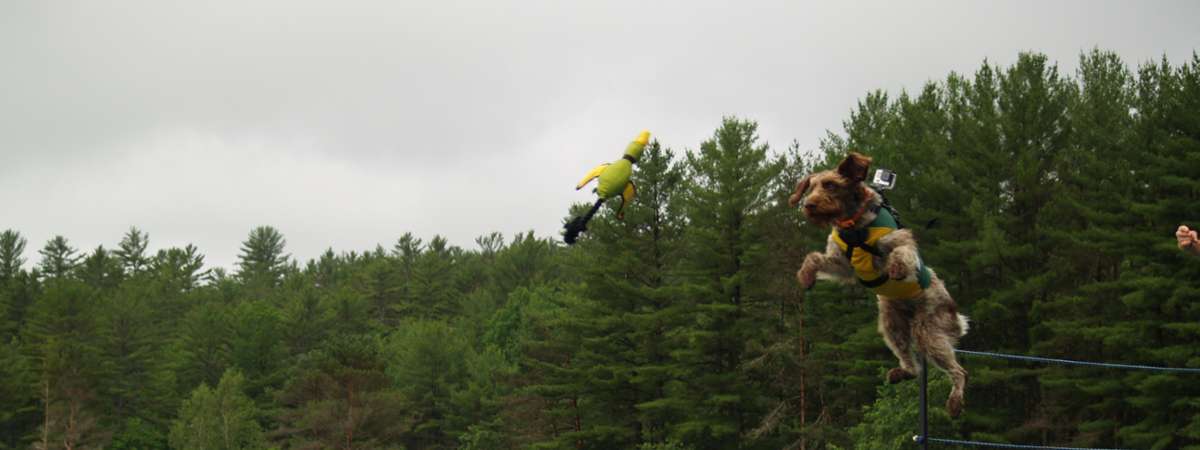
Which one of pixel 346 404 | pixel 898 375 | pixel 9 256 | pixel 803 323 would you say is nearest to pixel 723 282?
pixel 803 323

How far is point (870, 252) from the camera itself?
19.5 feet

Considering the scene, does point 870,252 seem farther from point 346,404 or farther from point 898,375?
point 346,404

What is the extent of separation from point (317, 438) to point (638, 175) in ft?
64.4

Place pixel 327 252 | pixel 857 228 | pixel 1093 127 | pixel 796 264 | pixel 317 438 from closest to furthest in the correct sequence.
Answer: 1. pixel 857 228
2. pixel 1093 127
3. pixel 796 264
4. pixel 317 438
5. pixel 327 252

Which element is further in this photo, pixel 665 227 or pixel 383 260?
pixel 383 260

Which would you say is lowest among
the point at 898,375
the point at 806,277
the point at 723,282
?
the point at 898,375

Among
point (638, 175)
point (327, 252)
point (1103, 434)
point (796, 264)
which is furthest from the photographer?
point (327, 252)

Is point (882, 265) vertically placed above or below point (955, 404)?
above

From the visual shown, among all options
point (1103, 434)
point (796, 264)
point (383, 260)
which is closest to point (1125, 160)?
point (1103, 434)

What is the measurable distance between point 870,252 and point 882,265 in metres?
0.09

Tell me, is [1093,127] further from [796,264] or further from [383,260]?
[383,260]

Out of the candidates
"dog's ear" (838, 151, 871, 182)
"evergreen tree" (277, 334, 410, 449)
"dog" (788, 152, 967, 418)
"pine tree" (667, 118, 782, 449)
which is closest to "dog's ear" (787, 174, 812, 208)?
"dog" (788, 152, 967, 418)

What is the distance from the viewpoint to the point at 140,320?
62344 mm

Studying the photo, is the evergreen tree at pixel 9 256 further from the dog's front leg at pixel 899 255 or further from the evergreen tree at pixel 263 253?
the dog's front leg at pixel 899 255
